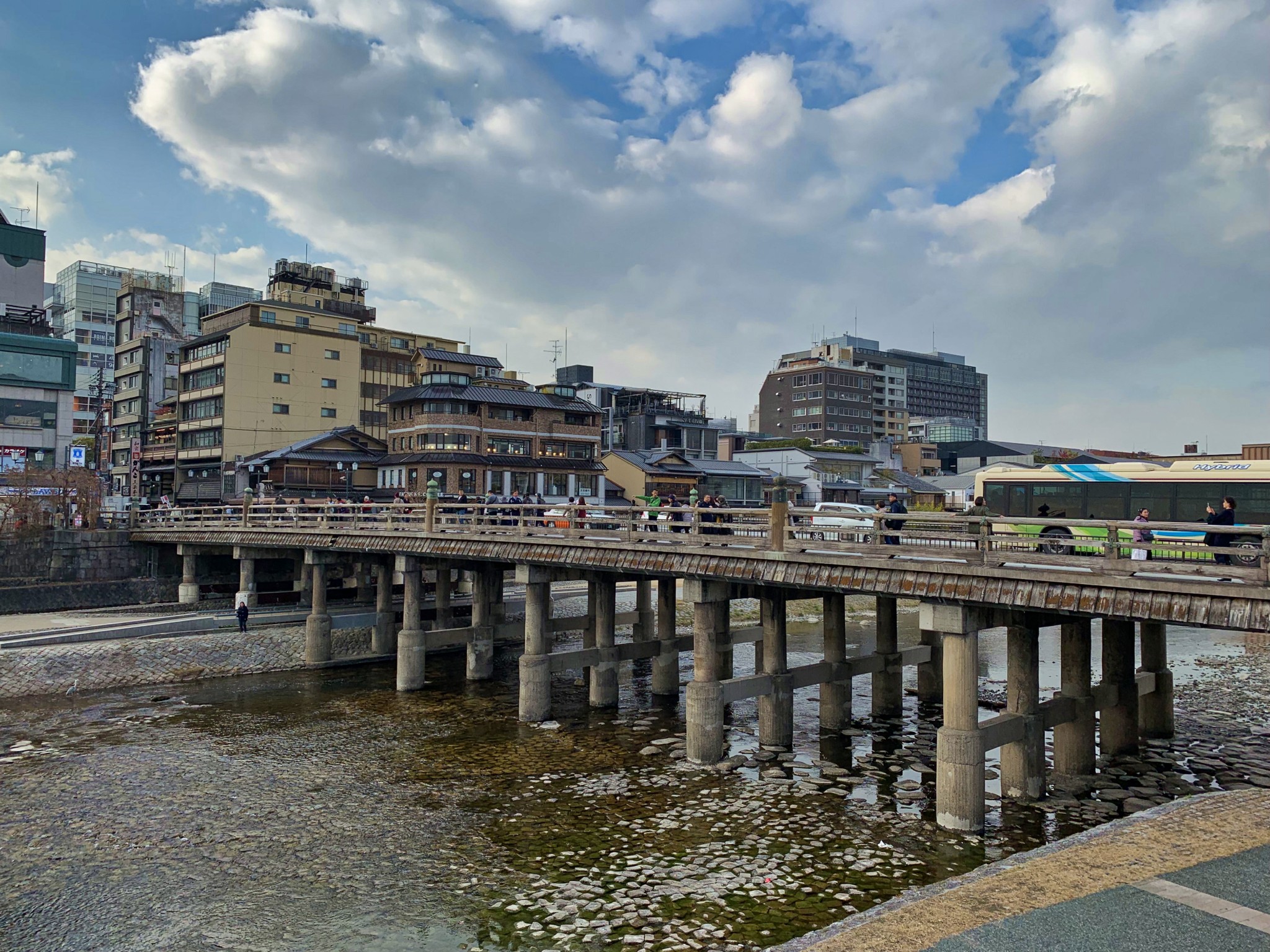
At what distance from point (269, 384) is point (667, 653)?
49.8m

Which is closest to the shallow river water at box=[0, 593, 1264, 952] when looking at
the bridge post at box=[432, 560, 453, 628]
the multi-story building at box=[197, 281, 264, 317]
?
the bridge post at box=[432, 560, 453, 628]

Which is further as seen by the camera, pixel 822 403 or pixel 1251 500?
pixel 822 403

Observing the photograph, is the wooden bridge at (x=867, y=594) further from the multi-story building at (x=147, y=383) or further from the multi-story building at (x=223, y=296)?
the multi-story building at (x=223, y=296)

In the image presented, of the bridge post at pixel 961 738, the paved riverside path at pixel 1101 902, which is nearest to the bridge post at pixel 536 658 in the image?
the bridge post at pixel 961 738

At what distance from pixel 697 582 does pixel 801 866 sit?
722cm

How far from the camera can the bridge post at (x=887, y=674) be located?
2275 cm

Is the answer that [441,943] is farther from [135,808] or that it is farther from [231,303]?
[231,303]

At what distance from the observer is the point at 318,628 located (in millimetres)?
32000

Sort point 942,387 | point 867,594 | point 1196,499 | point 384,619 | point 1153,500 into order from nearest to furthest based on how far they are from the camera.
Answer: point 867,594
point 1196,499
point 1153,500
point 384,619
point 942,387

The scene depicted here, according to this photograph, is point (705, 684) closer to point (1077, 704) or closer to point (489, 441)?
point (1077, 704)

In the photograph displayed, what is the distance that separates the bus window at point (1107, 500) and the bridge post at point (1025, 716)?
10.7 m

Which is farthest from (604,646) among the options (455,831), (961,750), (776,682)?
(961,750)

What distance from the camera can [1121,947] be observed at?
8.70 metres

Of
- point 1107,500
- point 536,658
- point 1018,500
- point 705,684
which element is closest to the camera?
point 705,684
